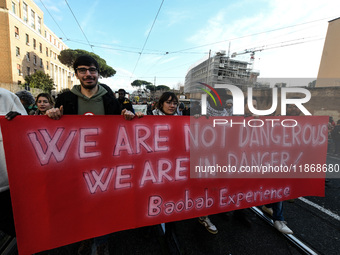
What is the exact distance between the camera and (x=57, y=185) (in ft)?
4.84

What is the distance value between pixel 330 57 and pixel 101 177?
112ft

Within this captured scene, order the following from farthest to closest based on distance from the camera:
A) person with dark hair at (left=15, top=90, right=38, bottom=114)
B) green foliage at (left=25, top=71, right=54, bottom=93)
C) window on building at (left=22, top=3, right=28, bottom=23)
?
window on building at (left=22, top=3, right=28, bottom=23), green foliage at (left=25, top=71, right=54, bottom=93), person with dark hair at (left=15, top=90, right=38, bottom=114)

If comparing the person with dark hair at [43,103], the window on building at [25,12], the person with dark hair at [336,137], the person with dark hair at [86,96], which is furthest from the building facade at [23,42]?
the person with dark hair at [336,137]

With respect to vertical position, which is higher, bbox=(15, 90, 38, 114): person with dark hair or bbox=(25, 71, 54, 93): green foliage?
bbox=(25, 71, 54, 93): green foliage

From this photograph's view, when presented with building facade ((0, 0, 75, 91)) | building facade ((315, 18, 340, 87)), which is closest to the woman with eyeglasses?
building facade ((315, 18, 340, 87))

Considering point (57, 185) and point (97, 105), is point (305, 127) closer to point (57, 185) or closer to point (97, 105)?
point (97, 105)

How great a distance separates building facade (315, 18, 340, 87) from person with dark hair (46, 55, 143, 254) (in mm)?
29522

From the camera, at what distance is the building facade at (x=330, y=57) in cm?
2333

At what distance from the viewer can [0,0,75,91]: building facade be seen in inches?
1035

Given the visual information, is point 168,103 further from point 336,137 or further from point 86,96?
point 336,137

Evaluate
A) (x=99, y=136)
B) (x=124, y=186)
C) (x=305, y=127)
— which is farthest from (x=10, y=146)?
(x=305, y=127)

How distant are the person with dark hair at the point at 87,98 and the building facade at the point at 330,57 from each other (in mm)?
29522

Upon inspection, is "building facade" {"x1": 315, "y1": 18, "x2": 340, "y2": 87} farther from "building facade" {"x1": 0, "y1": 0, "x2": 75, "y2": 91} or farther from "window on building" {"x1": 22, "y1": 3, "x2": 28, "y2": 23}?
"window on building" {"x1": 22, "y1": 3, "x2": 28, "y2": 23}

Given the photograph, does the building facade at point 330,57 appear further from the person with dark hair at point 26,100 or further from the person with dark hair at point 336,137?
the person with dark hair at point 26,100
